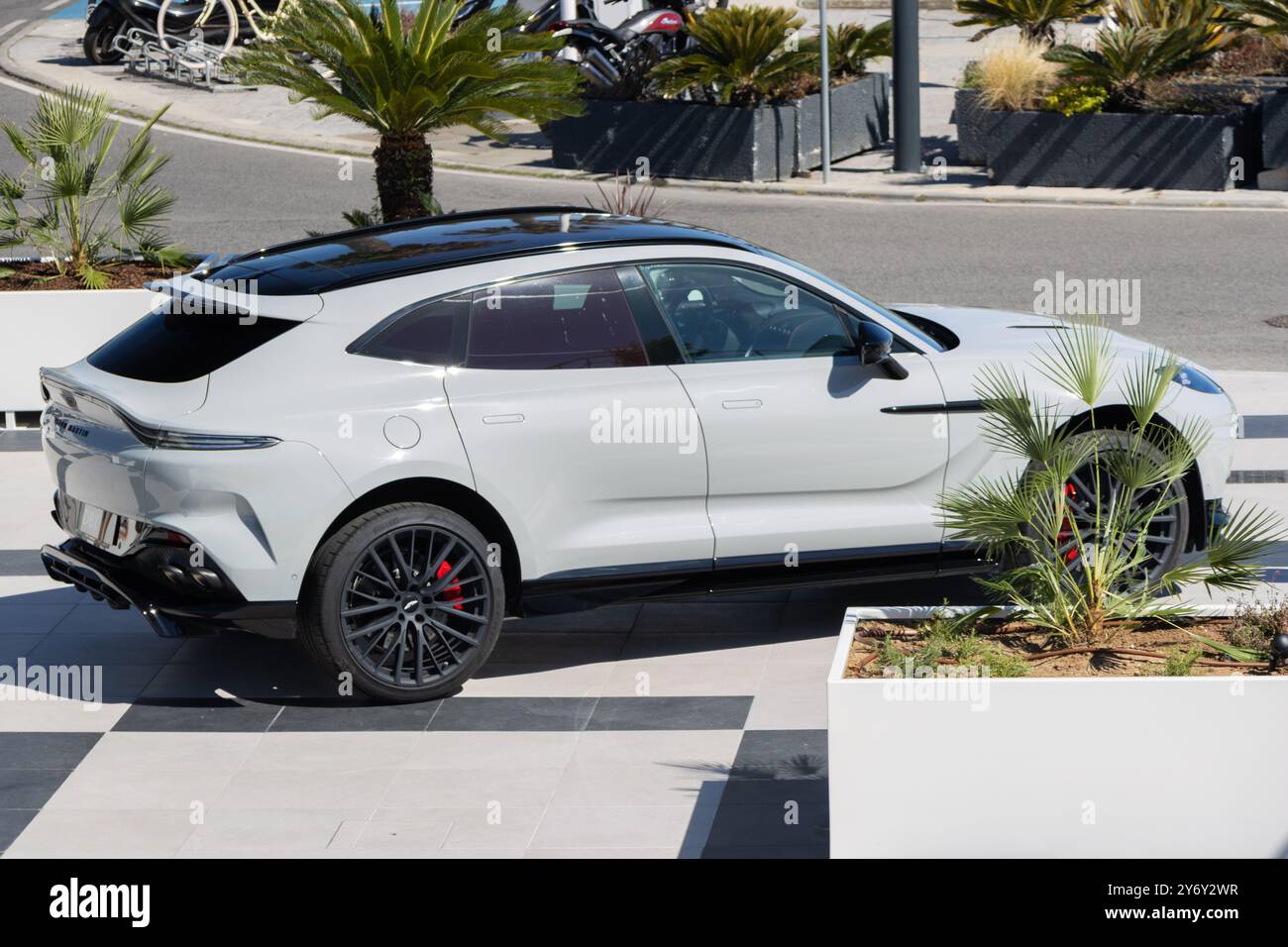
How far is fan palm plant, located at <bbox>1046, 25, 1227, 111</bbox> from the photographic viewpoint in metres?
20.2

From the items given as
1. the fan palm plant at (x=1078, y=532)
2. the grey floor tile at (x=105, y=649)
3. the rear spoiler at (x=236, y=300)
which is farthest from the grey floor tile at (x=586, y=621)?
the fan palm plant at (x=1078, y=532)

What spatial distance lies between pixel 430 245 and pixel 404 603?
1587mm

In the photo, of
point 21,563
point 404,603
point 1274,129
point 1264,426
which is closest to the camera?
point 404,603

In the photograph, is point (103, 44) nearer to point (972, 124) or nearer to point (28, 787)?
point (972, 124)

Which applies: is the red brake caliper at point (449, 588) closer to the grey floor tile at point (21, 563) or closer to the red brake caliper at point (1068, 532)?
the red brake caliper at point (1068, 532)

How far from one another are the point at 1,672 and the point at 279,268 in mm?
2060

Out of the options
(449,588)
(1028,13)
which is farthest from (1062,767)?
(1028,13)

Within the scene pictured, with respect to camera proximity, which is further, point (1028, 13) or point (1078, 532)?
point (1028, 13)

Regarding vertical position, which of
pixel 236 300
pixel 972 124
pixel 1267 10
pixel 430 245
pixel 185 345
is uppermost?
pixel 1267 10

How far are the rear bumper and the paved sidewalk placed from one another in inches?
537

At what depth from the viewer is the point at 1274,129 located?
65.3 ft

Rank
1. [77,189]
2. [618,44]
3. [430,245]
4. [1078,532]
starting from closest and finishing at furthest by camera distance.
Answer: [1078,532], [430,245], [77,189], [618,44]

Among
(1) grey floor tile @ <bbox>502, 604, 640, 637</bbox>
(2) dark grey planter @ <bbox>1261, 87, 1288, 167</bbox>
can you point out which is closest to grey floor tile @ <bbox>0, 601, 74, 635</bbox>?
(1) grey floor tile @ <bbox>502, 604, 640, 637</bbox>
